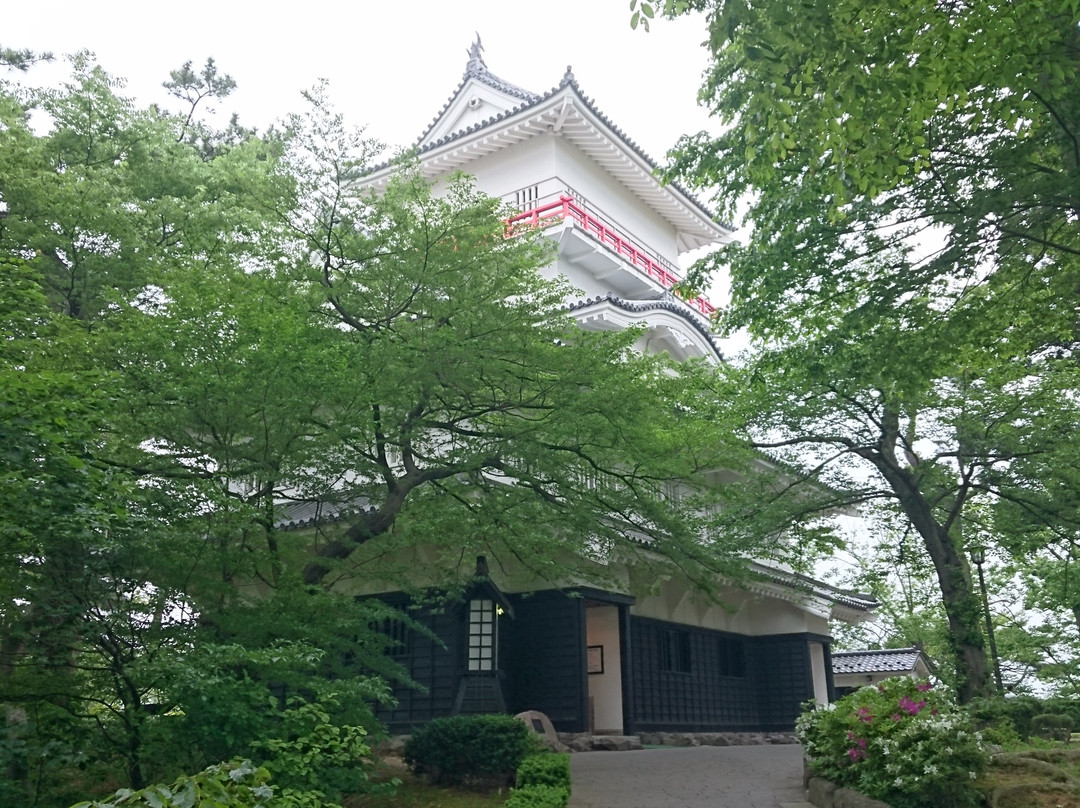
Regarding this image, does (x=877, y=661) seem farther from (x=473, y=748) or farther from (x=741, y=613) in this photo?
(x=473, y=748)

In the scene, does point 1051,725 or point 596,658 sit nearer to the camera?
point 1051,725

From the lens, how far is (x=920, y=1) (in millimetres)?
6160

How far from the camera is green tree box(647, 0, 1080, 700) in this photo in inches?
254

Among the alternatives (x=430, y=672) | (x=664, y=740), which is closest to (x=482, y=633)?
(x=430, y=672)

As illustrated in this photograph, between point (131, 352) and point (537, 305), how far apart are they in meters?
4.68

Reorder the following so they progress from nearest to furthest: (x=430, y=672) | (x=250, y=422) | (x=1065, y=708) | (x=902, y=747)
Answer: (x=902, y=747), (x=250, y=422), (x=430, y=672), (x=1065, y=708)

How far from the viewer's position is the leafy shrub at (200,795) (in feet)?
11.1

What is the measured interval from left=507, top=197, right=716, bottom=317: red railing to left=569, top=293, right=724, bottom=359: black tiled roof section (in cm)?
49

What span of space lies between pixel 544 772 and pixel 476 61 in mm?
23251

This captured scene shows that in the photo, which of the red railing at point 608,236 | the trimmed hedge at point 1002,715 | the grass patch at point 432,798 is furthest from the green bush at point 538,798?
the red railing at point 608,236

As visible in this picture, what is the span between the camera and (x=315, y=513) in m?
14.7

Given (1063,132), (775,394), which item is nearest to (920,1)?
(1063,132)

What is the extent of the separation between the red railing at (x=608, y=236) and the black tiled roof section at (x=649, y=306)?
0.49 meters

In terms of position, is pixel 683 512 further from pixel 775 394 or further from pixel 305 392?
pixel 305 392
